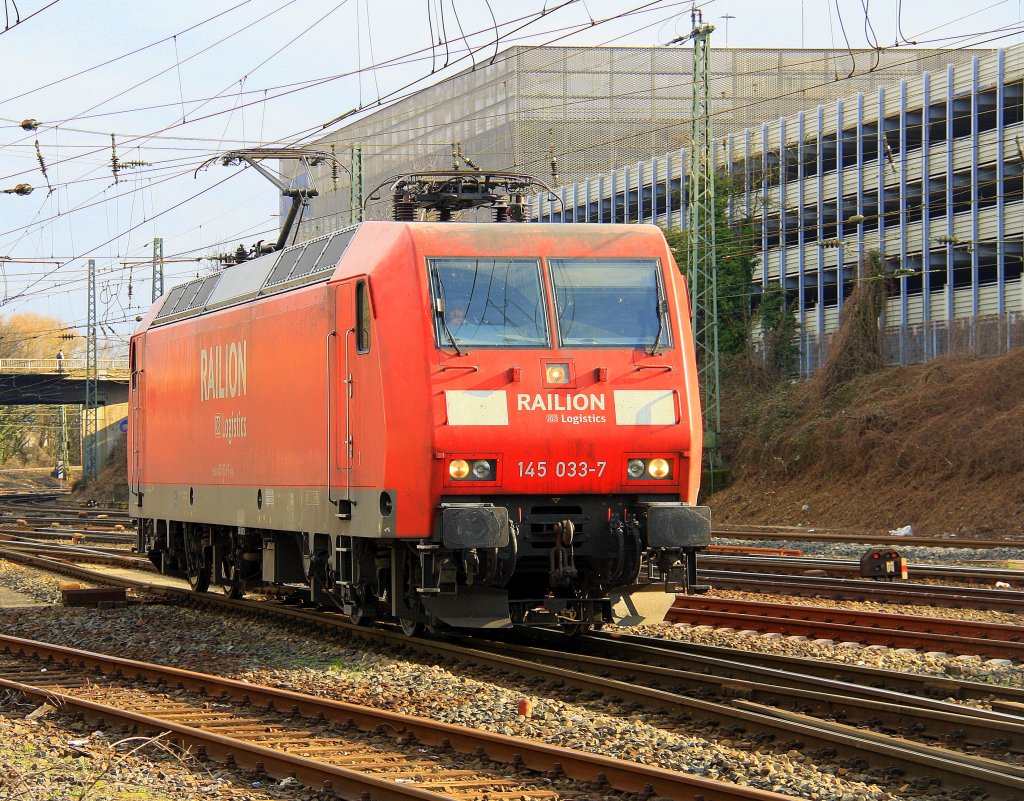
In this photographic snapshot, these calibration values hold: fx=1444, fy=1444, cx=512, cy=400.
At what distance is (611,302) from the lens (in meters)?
12.5

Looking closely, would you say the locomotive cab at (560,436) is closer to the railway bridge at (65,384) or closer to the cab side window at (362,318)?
the cab side window at (362,318)

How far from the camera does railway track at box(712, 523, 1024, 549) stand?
83.9 ft

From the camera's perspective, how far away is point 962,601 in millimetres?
15773

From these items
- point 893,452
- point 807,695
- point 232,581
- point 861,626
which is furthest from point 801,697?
point 893,452

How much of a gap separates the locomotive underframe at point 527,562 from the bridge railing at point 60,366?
2278 inches

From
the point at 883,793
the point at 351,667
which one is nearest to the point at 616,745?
the point at 883,793

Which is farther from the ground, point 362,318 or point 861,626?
point 362,318

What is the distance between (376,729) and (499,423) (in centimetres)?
318

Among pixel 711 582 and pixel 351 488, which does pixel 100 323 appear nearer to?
pixel 711 582

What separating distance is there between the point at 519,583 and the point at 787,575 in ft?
25.4

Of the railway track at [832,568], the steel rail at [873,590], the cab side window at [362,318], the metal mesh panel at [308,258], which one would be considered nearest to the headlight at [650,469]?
the cab side window at [362,318]

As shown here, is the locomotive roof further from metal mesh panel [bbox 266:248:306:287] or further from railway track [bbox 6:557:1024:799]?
railway track [bbox 6:557:1024:799]

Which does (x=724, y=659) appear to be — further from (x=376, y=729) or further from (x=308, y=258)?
(x=308, y=258)

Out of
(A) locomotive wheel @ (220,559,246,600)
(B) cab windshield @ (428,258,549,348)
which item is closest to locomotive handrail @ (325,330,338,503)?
(B) cab windshield @ (428,258,549,348)
